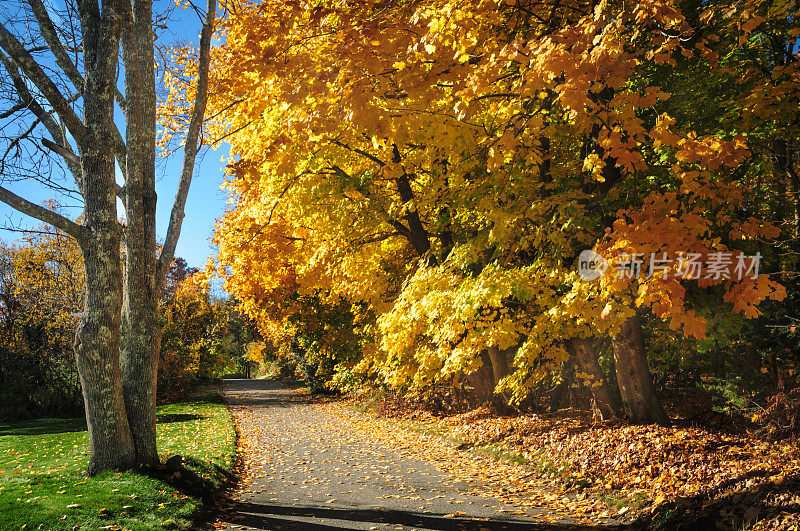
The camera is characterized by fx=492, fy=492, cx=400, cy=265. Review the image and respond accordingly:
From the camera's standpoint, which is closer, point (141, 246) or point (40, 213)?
point (40, 213)

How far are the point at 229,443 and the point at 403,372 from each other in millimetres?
4393

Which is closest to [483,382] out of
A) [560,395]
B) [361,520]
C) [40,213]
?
[560,395]

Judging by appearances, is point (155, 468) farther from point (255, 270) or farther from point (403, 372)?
point (255, 270)

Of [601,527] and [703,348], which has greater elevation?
[703,348]

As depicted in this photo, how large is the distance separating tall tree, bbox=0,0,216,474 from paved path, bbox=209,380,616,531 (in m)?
1.92

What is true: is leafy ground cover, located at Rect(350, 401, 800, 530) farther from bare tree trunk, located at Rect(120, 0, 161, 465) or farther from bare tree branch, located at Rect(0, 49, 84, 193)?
bare tree branch, located at Rect(0, 49, 84, 193)

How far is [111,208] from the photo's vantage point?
641cm

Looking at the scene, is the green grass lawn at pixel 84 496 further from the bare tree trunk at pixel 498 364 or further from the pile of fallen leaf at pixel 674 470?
the bare tree trunk at pixel 498 364

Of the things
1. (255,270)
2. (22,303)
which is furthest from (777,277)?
(22,303)

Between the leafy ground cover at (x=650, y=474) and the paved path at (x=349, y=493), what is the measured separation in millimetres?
720

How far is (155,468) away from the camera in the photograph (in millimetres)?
6566

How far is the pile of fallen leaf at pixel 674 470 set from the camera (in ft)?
15.9

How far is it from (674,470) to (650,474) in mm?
287

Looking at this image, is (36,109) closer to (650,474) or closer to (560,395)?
(650,474)
